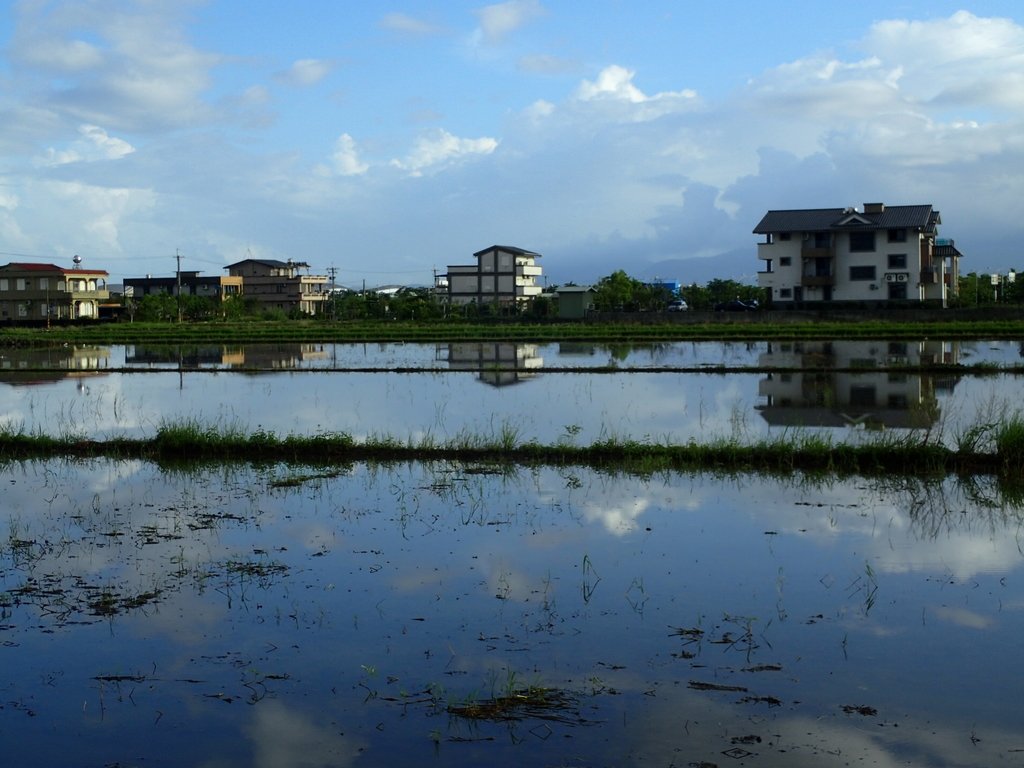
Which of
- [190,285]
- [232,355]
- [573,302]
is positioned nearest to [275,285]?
[190,285]

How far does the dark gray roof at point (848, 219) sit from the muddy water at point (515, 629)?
142 feet

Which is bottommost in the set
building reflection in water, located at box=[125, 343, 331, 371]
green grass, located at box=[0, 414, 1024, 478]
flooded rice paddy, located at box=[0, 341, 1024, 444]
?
green grass, located at box=[0, 414, 1024, 478]

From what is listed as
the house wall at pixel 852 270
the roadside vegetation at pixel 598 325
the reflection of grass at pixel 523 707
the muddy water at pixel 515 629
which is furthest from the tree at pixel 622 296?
the reflection of grass at pixel 523 707

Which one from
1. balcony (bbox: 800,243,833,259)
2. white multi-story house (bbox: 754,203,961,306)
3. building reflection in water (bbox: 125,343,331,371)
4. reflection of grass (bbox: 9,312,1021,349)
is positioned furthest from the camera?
balcony (bbox: 800,243,833,259)

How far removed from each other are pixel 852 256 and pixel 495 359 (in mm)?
28693

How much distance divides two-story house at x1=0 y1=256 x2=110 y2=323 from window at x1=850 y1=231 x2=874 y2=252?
4858cm

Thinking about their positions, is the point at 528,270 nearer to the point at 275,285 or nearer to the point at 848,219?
the point at 275,285

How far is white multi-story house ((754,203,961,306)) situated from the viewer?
49469 millimetres

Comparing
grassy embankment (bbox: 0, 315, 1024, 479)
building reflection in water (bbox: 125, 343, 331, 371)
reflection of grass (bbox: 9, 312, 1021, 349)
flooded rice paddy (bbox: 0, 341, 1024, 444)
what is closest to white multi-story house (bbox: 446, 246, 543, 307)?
reflection of grass (bbox: 9, 312, 1021, 349)

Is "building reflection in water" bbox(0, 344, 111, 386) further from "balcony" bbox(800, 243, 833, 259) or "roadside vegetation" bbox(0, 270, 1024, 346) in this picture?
"balcony" bbox(800, 243, 833, 259)

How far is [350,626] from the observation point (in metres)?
5.98

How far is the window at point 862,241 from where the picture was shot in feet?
164

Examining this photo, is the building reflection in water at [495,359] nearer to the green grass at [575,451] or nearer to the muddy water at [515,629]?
the green grass at [575,451]

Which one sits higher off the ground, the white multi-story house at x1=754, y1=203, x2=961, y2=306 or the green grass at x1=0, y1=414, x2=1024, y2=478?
the white multi-story house at x1=754, y1=203, x2=961, y2=306
